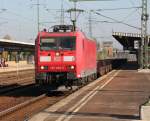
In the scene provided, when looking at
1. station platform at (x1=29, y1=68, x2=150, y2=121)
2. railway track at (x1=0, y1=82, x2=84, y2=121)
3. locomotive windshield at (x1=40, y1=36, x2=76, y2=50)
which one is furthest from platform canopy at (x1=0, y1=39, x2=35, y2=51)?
station platform at (x1=29, y1=68, x2=150, y2=121)

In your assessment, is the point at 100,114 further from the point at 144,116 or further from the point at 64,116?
the point at 144,116

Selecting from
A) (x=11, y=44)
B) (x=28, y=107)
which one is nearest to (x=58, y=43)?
(x=28, y=107)

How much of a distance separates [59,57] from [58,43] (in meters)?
0.69

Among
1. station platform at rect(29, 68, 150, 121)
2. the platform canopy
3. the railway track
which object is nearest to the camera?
station platform at rect(29, 68, 150, 121)

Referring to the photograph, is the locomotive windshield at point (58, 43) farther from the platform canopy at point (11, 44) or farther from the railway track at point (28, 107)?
the platform canopy at point (11, 44)

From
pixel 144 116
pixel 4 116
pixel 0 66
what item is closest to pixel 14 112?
pixel 4 116

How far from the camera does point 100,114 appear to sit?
14.6 meters

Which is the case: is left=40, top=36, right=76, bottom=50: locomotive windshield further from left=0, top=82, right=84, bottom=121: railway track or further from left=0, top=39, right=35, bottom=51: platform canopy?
left=0, top=39, right=35, bottom=51: platform canopy

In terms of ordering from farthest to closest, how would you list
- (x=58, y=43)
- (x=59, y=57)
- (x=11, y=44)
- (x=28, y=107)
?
(x=11, y=44) < (x=58, y=43) < (x=59, y=57) < (x=28, y=107)

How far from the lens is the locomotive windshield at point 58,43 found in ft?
74.2

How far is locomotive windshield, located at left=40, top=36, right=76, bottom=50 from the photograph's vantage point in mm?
22609

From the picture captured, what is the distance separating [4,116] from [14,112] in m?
1.09

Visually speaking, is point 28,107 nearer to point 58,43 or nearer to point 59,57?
point 59,57

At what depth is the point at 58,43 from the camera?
2264 centimetres
